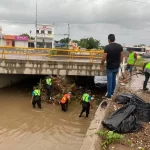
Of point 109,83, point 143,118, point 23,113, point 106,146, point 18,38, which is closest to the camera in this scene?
point 106,146

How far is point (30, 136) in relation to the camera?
9.20 m

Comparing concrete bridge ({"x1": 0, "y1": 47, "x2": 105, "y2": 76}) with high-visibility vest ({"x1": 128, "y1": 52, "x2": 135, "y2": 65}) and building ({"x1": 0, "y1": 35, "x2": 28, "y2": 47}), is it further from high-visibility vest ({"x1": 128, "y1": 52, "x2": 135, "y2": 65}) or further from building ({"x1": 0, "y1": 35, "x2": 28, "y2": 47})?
building ({"x1": 0, "y1": 35, "x2": 28, "y2": 47})

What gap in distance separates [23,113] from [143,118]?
7292 mm

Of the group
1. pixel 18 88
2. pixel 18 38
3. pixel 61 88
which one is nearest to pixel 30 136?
pixel 61 88

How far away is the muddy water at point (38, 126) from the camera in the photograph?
8.34 meters

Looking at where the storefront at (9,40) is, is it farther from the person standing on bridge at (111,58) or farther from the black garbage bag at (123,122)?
the black garbage bag at (123,122)

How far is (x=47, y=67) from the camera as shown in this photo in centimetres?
1628

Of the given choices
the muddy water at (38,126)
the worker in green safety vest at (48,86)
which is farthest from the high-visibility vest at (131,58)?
the worker in green safety vest at (48,86)

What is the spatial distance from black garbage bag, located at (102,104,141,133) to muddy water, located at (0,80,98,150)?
258 centimetres

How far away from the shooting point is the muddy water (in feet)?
27.4

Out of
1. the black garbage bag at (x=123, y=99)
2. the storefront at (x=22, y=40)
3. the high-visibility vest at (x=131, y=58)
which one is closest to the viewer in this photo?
the black garbage bag at (x=123, y=99)

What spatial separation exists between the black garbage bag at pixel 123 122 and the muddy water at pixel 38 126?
102 inches

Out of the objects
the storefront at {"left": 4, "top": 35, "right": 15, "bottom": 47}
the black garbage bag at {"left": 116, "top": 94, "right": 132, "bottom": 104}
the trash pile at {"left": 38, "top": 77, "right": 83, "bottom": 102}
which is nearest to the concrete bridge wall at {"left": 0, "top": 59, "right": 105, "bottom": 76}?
the trash pile at {"left": 38, "top": 77, "right": 83, "bottom": 102}

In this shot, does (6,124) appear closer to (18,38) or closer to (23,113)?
(23,113)
